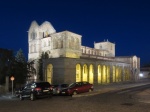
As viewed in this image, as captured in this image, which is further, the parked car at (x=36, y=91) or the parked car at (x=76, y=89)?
the parked car at (x=76, y=89)

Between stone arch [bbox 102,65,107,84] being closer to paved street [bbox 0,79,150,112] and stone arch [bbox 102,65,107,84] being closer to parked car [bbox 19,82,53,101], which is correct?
parked car [bbox 19,82,53,101]

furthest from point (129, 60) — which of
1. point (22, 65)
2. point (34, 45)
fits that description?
point (22, 65)

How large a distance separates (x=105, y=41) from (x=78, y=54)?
1137 inches

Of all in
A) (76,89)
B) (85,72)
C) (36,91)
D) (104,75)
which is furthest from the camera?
(104,75)

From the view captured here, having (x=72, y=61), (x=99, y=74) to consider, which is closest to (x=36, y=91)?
(x=72, y=61)

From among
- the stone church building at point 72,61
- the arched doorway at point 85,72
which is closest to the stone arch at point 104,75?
the stone church building at point 72,61

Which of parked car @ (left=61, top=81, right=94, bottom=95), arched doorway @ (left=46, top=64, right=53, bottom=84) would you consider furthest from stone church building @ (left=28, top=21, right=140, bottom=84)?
parked car @ (left=61, top=81, right=94, bottom=95)

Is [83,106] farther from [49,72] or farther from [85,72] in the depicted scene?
[85,72]

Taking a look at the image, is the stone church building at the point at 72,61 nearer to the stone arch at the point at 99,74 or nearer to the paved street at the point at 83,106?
the stone arch at the point at 99,74

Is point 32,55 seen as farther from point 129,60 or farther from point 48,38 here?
point 129,60

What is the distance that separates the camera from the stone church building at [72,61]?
44.2m

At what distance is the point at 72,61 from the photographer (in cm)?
4488

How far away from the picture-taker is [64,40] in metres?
63.2

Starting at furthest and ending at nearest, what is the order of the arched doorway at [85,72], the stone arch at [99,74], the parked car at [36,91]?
the stone arch at [99,74] → the arched doorway at [85,72] → the parked car at [36,91]
